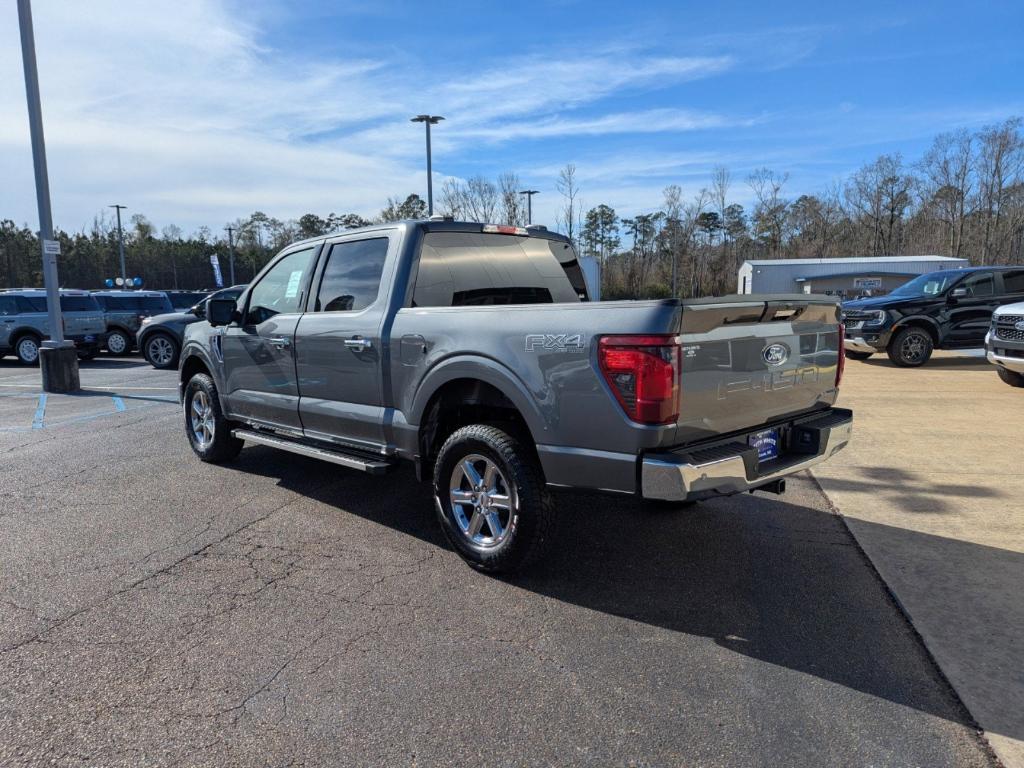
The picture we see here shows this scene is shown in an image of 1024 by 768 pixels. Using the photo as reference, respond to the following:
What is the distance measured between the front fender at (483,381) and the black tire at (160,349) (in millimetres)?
13464

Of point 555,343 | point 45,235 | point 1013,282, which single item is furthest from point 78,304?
point 1013,282

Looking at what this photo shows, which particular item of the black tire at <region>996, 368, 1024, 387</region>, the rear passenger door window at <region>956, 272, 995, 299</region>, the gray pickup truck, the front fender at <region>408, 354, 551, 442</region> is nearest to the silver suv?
the gray pickup truck

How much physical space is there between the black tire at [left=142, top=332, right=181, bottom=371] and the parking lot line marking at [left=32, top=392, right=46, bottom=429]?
4.21 meters

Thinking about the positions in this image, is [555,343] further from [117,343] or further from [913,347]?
[117,343]

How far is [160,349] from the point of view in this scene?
15.8m

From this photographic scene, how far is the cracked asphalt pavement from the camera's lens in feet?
8.30

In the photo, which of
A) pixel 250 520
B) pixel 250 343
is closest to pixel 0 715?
pixel 250 520

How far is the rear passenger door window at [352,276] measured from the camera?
4.77m

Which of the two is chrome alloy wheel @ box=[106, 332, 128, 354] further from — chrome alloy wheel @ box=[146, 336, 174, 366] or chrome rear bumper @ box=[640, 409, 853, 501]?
chrome rear bumper @ box=[640, 409, 853, 501]

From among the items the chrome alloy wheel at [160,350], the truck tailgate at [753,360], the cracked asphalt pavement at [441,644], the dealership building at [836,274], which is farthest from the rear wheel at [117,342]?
the dealership building at [836,274]

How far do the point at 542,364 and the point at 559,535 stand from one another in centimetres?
158

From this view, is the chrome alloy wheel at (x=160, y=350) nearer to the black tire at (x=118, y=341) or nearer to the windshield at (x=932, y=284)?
the black tire at (x=118, y=341)

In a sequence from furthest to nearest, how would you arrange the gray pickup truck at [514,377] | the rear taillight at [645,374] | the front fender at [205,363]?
the front fender at [205,363], the gray pickup truck at [514,377], the rear taillight at [645,374]

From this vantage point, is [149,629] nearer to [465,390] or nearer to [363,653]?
[363,653]
